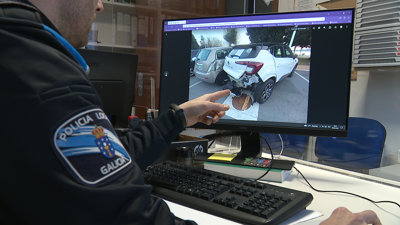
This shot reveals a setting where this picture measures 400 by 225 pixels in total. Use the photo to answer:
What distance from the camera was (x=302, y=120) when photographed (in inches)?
38.0

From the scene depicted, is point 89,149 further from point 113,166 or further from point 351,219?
point 351,219

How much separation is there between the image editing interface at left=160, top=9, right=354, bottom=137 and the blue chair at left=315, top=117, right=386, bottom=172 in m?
1.39

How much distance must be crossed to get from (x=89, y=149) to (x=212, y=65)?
727 mm

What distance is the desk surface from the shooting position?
661 mm

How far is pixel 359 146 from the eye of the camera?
89.4 inches

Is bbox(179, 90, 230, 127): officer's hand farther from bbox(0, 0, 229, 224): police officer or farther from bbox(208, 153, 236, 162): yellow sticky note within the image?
bbox(0, 0, 229, 224): police officer

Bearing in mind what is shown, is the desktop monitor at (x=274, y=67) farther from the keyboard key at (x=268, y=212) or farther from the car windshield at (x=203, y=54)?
the keyboard key at (x=268, y=212)

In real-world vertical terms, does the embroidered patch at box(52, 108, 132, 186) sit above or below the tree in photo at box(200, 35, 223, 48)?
below

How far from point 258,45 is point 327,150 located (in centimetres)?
173

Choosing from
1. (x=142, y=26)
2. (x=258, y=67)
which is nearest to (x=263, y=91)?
(x=258, y=67)

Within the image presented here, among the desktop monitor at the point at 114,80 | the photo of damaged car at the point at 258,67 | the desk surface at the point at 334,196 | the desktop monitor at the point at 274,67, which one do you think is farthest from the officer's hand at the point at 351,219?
the desktop monitor at the point at 114,80

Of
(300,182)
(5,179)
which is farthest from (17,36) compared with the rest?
(300,182)

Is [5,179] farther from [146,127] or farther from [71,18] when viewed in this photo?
[146,127]

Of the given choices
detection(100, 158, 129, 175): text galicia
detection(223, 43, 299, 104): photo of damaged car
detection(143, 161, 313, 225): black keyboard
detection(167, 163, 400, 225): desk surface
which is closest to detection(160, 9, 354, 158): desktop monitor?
detection(223, 43, 299, 104): photo of damaged car
